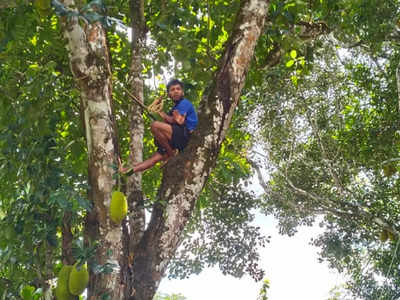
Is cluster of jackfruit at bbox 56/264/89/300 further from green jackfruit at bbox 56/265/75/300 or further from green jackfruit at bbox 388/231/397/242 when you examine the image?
green jackfruit at bbox 388/231/397/242

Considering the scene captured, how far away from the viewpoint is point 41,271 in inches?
128

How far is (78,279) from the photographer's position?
2496 mm

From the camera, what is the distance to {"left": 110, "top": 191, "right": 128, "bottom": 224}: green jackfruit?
2479 mm

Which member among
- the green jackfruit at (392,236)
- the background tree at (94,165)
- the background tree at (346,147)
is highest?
the background tree at (346,147)

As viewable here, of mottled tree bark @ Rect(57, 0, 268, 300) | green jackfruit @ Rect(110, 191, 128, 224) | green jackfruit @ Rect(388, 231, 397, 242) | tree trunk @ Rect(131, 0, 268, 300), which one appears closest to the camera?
green jackfruit @ Rect(110, 191, 128, 224)

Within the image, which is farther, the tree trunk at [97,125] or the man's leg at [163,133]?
the man's leg at [163,133]

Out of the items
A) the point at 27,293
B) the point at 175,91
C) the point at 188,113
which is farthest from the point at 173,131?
the point at 27,293

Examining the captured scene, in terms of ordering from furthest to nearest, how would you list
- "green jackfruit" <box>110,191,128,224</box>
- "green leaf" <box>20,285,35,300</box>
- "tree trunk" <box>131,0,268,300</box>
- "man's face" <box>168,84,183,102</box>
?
"man's face" <box>168,84,183,102</box>
"green leaf" <box>20,285,35,300</box>
"tree trunk" <box>131,0,268,300</box>
"green jackfruit" <box>110,191,128,224</box>

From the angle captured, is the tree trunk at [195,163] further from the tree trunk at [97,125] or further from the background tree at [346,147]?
the background tree at [346,147]

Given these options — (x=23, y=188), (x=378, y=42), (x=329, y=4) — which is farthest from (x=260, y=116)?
(x=23, y=188)

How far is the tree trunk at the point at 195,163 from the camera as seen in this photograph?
270 cm

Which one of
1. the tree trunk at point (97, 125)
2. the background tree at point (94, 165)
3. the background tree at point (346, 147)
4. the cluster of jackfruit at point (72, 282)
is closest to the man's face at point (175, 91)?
the background tree at point (94, 165)

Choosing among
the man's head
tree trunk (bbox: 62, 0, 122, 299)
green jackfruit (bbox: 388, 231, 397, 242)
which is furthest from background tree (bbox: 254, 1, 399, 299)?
tree trunk (bbox: 62, 0, 122, 299)

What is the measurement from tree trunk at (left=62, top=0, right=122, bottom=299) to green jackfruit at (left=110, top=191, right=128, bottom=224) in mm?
74
